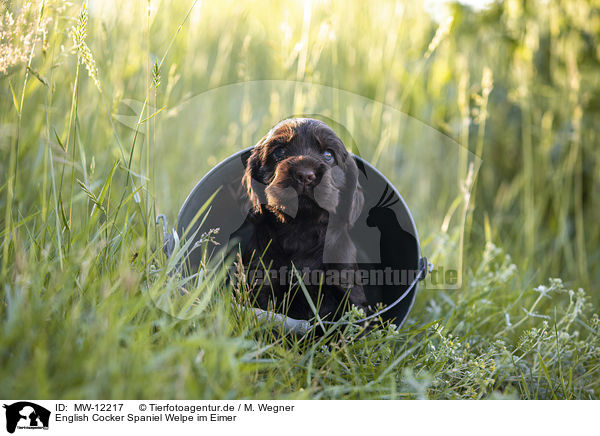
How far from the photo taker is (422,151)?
3480 millimetres

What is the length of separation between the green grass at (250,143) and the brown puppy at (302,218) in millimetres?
216

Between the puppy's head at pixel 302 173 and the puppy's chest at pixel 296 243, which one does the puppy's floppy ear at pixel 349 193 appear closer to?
the puppy's head at pixel 302 173

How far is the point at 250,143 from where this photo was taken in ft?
8.68

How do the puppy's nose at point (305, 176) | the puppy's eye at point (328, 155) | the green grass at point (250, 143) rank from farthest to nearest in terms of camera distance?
the puppy's eye at point (328, 155), the puppy's nose at point (305, 176), the green grass at point (250, 143)

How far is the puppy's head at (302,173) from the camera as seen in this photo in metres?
1.86

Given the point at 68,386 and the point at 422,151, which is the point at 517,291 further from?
the point at 68,386

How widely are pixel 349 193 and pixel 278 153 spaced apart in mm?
351

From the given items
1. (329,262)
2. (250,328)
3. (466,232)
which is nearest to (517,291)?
(466,232)
